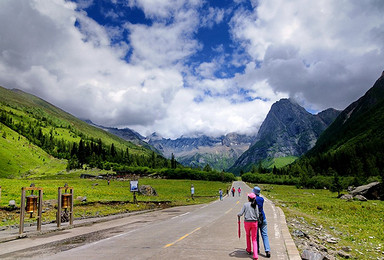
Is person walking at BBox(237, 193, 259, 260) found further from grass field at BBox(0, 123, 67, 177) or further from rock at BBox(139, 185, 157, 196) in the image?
grass field at BBox(0, 123, 67, 177)

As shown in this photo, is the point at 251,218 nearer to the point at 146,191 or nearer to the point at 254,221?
the point at 254,221

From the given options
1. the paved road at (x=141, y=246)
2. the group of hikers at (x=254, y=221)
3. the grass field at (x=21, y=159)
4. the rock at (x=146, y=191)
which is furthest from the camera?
the grass field at (x=21, y=159)

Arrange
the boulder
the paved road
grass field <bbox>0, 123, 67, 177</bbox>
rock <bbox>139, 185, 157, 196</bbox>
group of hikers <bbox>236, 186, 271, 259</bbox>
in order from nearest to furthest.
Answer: group of hikers <bbox>236, 186, 271, 259</bbox>
the paved road
rock <bbox>139, 185, 157, 196</bbox>
the boulder
grass field <bbox>0, 123, 67, 177</bbox>

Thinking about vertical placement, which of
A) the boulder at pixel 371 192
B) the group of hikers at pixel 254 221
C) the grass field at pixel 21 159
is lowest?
the boulder at pixel 371 192

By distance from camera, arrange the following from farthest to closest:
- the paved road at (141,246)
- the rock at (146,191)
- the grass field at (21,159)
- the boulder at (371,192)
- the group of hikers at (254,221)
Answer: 1. the grass field at (21,159)
2. the boulder at (371,192)
3. the rock at (146,191)
4. the paved road at (141,246)
5. the group of hikers at (254,221)

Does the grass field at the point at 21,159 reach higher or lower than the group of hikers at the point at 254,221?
higher

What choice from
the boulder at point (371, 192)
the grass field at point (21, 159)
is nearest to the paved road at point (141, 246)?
the boulder at point (371, 192)

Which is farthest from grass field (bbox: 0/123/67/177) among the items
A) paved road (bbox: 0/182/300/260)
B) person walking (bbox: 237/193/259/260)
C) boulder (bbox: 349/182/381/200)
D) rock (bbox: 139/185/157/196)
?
person walking (bbox: 237/193/259/260)

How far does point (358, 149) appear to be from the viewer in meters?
139

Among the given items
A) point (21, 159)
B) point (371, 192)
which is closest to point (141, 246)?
point (371, 192)

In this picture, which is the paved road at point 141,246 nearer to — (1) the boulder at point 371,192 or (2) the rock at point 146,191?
(2) the rock at point 146,191

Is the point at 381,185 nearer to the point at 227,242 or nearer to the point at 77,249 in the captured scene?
the point at 227,242

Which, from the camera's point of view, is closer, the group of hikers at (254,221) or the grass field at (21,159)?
the group of hikers at (254,221)

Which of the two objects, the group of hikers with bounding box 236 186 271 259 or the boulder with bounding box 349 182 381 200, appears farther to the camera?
the boulder with bounding box 349 182 381 200
